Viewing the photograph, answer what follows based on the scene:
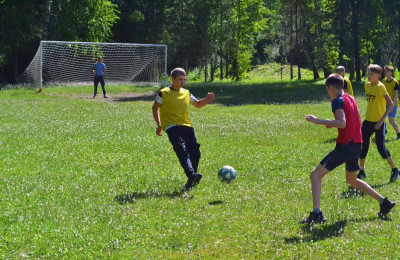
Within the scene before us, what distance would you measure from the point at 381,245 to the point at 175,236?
9.22 feet

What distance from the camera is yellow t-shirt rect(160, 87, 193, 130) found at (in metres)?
10.8

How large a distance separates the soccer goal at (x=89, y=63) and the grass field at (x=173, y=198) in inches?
755

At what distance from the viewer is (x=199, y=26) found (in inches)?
2132

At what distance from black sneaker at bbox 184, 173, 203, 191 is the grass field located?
160 millimetres

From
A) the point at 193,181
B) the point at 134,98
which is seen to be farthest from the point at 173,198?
the point at 134,98

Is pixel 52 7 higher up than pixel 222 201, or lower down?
higher up

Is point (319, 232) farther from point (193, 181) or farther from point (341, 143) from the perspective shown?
point (193, 181)

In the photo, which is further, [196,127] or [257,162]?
[196,127]

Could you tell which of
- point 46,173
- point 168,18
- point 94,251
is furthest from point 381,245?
point 168,18

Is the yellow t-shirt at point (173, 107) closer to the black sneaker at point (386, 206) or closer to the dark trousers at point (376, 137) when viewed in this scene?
the dark trousers at point (376, 137)

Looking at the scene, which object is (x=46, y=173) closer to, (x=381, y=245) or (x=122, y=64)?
(x=381, y=245)

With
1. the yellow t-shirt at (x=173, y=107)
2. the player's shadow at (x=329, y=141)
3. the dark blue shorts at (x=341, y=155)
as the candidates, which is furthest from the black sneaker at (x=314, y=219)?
the player's shadow at (x=329, y=141)

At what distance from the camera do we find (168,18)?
55.6 m

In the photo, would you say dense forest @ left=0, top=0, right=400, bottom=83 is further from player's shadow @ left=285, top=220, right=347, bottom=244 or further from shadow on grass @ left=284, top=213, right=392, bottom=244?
player's shadow @ left=285, top=220, right=347, bottom=244
